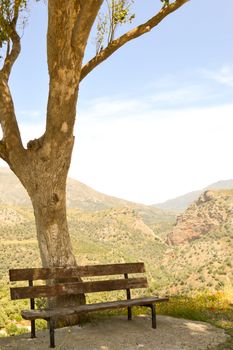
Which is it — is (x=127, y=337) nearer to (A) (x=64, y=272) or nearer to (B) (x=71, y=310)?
(B) (x=71, y=310)

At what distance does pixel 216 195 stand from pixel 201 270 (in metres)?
54.5

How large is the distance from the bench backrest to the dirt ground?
2.19 ft

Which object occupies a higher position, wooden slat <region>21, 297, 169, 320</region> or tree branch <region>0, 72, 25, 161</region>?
tree branch <region>0, 72, 25, 161</region>

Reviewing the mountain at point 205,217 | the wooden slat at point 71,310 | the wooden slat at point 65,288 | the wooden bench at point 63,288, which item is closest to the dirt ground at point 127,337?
the wooden bench at point 63,288

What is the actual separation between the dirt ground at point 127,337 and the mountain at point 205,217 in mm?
93213

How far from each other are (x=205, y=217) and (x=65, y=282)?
118m

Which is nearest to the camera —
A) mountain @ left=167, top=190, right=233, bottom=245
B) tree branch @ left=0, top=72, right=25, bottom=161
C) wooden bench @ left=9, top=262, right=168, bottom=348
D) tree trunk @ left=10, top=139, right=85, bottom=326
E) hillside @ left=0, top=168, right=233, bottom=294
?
wooden bench @ left=9, top=262, right=168, bottom=348

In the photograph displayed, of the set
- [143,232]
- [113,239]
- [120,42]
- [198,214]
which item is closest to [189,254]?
[113,239]

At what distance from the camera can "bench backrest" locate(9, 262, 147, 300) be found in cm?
684

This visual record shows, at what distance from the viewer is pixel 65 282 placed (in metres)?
7.46

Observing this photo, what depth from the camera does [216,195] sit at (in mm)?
119875

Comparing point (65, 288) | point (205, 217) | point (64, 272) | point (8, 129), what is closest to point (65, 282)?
point (64, 272)

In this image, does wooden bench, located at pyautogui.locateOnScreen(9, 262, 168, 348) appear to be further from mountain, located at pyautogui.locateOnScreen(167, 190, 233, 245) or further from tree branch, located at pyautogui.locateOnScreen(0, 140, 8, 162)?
mountain, located at pyautogui.locateOnScreen(167, 190, 233, 245)

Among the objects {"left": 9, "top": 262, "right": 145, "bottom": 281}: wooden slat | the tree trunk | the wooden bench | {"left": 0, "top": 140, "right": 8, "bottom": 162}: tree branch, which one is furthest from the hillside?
{"left": 0, "top": 140, "right": 8, "bottom": 162}: tree branch
